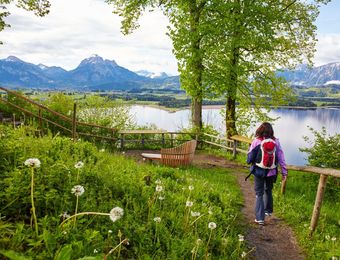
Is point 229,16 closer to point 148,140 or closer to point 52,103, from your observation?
point 148,140

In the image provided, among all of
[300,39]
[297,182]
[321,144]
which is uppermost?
[300,39]

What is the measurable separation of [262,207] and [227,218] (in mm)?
1026

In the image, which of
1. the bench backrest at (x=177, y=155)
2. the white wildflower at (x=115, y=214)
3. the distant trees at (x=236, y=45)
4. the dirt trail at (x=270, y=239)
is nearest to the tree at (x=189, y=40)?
the distant trees at (x=236, y=45)

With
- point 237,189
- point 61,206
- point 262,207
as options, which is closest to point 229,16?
point 237,189

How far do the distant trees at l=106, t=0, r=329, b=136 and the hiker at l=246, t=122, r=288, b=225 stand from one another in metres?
10.9

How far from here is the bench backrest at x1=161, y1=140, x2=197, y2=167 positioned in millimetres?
12953

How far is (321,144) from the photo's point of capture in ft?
39.1

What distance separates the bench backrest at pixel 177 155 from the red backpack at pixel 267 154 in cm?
614

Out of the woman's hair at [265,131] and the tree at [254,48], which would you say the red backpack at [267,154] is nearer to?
the woman's hair at [265,131]

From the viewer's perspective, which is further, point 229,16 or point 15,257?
point 229,16

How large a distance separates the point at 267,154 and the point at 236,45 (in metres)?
11.4

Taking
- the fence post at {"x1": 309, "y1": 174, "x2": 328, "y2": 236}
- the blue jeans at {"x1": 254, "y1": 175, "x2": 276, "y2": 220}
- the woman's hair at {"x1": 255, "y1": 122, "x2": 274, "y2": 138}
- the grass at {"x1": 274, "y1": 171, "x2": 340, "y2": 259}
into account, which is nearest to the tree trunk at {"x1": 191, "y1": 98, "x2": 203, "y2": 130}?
the grass at {"x1": 274, "y1": 171, "x2": 340, "y2": 259}

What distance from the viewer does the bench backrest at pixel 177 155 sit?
42.5 feet

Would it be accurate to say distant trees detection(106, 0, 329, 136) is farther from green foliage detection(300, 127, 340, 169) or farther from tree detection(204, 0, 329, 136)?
green foliage detection(300, 127, 340, 169)
